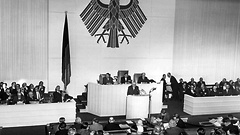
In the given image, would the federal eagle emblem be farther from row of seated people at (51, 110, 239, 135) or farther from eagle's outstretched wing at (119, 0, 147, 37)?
row of seated people at (51, 110, 239, 135)

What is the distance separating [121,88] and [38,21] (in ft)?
16.8

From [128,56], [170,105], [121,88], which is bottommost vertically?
[170,105]

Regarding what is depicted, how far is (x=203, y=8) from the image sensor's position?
1803 cm

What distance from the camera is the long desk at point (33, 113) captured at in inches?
419

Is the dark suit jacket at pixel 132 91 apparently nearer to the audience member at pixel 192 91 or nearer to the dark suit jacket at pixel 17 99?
the audience member at pixel 192 91

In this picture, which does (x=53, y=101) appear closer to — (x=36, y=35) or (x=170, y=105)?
(x=36, y=35)

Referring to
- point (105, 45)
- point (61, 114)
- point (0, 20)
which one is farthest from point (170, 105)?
point (0, 20)

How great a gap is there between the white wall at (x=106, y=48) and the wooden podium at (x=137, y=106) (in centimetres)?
445

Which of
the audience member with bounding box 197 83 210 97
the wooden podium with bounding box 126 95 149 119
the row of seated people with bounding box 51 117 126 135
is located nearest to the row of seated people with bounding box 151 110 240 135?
the row of seated people with bounding box 51 117 126 135

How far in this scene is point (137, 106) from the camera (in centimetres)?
1179

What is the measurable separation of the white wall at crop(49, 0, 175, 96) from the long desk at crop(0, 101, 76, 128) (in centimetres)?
436

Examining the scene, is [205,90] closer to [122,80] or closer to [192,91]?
[192,91]

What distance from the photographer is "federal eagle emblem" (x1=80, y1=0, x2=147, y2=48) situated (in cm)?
1571

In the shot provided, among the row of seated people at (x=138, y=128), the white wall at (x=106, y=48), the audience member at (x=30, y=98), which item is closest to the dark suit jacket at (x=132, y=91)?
the row of seated people at (x=138, y=128)
